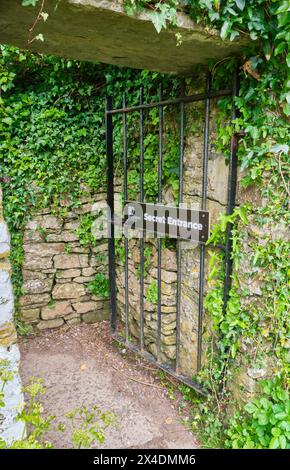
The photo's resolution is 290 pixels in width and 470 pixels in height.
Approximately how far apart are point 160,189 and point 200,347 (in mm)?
1085

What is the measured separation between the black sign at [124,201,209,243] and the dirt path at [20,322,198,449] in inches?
49.5

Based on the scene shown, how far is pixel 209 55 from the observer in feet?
5.73

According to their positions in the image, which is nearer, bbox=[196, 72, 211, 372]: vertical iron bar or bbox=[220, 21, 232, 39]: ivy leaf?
bbox=[220, 21, 232, 39]: ivy leaf

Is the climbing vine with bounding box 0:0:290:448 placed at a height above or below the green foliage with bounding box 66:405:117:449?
above

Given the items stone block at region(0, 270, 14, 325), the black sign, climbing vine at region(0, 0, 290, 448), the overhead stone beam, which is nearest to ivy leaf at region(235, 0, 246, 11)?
climbing vine at region(0, 0, 290, 448)

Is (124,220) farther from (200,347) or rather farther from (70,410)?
(70,410)

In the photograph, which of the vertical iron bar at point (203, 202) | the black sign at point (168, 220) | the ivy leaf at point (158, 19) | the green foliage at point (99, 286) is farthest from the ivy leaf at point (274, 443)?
the green foliage at point (99, 286)

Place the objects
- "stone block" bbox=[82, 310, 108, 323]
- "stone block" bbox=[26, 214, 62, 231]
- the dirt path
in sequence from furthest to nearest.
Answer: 1. "stone block" bbox=[82, 310, 108, 323]
2. "stone block" bbox=[26, 214, 62, 231]
3. the dirt path

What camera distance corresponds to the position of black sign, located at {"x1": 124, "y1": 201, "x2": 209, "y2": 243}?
2086 mm

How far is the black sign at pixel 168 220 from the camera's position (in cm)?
209

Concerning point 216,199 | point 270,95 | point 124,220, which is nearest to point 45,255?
point 124,220

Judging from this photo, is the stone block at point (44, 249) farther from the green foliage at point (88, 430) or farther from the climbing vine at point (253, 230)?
the green foliage at point (88, 430)

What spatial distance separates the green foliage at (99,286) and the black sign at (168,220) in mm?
1059

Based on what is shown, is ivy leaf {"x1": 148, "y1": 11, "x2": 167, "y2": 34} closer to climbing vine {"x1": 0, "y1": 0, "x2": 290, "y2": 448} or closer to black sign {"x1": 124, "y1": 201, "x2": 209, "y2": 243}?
climbing vine {"x1": 0, "y1": 0, "x2": 290, "y2": 448}
